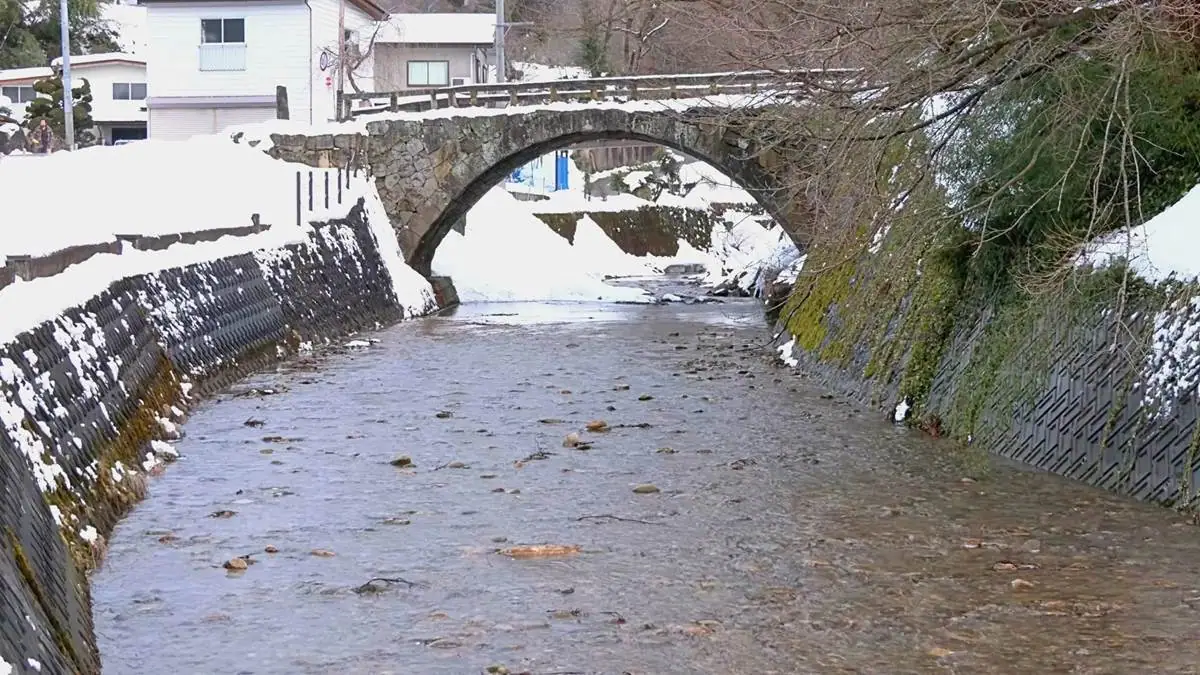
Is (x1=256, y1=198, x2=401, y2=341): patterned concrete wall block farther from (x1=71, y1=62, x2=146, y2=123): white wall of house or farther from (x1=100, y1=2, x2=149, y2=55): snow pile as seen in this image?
(x1=100, y1=2, x2=149, y2=55): snow pile

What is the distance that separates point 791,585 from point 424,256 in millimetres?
24705

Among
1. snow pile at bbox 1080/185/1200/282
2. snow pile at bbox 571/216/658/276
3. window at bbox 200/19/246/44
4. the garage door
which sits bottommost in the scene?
snow pile at bbox 571/216/658/276

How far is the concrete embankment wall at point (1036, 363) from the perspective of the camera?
370 inches

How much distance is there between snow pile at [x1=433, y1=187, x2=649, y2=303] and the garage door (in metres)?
6.19

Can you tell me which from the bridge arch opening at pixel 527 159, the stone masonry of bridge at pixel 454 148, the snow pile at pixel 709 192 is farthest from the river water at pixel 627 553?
the snow pile at pixel 709 192

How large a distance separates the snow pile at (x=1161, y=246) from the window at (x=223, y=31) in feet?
99.5

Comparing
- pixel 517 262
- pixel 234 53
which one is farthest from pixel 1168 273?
pixel 234 53

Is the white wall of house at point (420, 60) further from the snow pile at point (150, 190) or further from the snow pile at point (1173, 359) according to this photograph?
the snow pile at point (1173, 359)

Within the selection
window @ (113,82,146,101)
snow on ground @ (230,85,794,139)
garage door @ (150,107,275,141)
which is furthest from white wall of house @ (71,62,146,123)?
snow on ground @ (230,85,794,139)

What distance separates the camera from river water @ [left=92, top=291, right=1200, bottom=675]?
6.93 metres

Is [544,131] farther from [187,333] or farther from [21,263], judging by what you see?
[21,263]

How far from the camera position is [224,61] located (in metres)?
37.4

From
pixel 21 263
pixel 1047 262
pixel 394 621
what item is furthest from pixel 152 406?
pixel 1047 262

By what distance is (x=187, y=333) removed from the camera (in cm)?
1498
